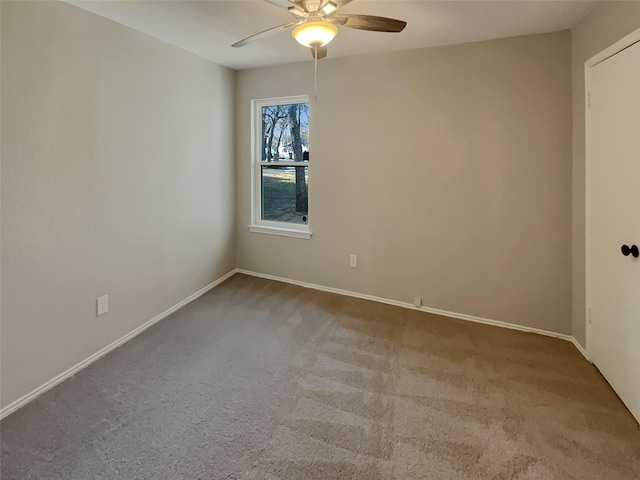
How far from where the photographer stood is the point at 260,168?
3986 mm

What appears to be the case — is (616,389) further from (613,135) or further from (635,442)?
(613,135)

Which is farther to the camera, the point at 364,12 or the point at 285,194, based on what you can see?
the point at 285,194

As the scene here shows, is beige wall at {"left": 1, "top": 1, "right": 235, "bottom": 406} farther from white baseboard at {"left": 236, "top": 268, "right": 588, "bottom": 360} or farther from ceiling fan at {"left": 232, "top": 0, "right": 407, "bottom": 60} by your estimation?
ceiling fan at {"left": 232, "top": 0, "right": 407, "bottom": 60}

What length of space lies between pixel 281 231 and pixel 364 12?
88.0 inches

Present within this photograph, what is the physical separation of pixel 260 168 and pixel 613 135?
3.14 m

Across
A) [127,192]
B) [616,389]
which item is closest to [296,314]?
[127,192]

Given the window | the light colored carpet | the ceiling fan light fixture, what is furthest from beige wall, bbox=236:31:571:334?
the ceiling fan light fixture

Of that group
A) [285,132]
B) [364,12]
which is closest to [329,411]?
[364,12]

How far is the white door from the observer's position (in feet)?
5.99

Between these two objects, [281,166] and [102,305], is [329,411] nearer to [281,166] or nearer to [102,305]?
[102,305]

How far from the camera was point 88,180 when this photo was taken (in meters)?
2.28

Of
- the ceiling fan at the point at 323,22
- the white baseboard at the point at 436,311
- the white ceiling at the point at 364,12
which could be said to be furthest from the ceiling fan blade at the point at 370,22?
the white baseboard at the point at 436,311

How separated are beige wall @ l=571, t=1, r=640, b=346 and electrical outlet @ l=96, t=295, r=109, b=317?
346cm

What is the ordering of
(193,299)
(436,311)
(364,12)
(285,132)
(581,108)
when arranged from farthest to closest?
1. (285,132)
2. (193,299)
3. (436,311)
4. (581,108)
5. (364,12)
